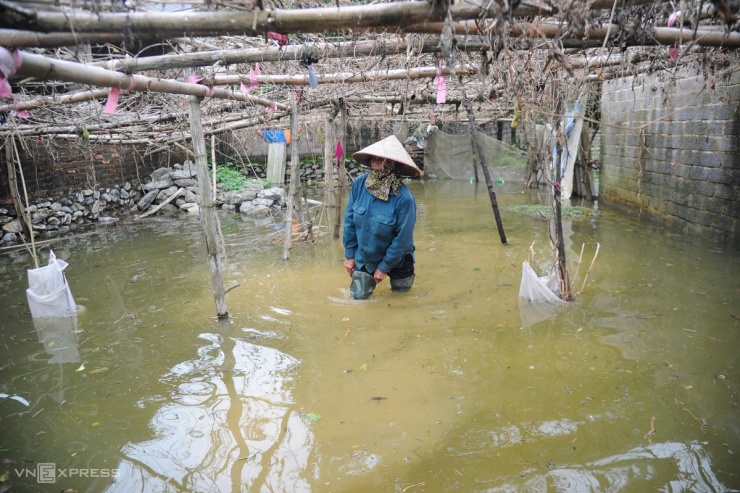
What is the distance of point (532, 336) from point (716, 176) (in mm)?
4340

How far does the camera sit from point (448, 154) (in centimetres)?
1756

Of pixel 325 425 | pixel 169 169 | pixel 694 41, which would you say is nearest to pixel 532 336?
pixel 325 425

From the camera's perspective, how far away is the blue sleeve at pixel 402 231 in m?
5.14

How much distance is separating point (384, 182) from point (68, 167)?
9.13 m

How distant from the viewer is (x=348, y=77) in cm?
508

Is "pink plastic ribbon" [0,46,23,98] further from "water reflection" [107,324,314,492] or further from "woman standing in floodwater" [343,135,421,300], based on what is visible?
"woman standing in floodwater" [343,135,421,300]

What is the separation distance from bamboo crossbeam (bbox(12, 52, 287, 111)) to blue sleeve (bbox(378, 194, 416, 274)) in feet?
6.61

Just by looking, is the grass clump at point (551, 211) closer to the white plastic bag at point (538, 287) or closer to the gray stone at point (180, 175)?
the white plastic bag at point (538, 287)

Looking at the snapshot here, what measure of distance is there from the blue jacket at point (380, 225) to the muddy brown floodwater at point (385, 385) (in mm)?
579

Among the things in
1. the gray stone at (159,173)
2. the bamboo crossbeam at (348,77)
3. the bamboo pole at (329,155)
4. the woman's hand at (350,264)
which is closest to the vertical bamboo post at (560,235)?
the bamboo crossbeam at (348,77)

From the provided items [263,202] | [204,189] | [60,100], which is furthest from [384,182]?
[263,202]

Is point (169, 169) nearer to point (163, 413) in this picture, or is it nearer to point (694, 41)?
point (163, 413)

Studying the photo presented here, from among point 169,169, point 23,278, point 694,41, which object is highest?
point 694,41

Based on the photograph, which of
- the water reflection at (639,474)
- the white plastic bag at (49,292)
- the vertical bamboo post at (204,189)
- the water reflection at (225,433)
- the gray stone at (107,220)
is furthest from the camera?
the gray stone at (107,220)
